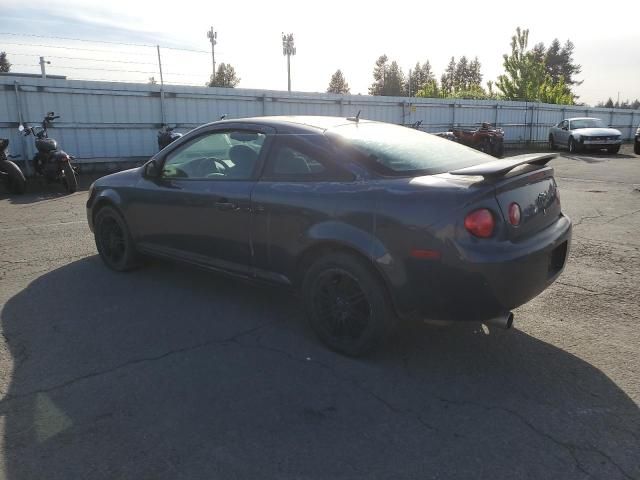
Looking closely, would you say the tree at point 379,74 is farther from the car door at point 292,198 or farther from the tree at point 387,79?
the car door at point 292,198

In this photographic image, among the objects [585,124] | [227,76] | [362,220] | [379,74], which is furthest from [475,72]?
[362,220]

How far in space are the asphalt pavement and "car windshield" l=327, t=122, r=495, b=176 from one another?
1.22 metres

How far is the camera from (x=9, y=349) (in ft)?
11.7

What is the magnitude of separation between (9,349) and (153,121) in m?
11.5

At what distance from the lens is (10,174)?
10.1 meters

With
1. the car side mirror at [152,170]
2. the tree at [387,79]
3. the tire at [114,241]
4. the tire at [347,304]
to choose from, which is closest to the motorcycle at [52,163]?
the tire at [114,241]

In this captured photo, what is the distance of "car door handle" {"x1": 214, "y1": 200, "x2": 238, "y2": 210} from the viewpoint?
3.95 metres

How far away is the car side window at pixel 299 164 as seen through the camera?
3.54 meters

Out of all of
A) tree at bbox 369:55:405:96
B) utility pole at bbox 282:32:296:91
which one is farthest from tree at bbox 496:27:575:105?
tree at bbox 369:55:405:96

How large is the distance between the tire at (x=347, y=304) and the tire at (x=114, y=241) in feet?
7.55

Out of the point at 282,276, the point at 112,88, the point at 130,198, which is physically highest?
the point at 112,88

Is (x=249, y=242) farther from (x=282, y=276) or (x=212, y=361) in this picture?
(x=212, y=361)

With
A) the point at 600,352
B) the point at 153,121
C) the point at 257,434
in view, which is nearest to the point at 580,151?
the point at 153,121

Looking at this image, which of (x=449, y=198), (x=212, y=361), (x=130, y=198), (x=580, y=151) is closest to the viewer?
(x=449, y=198)
